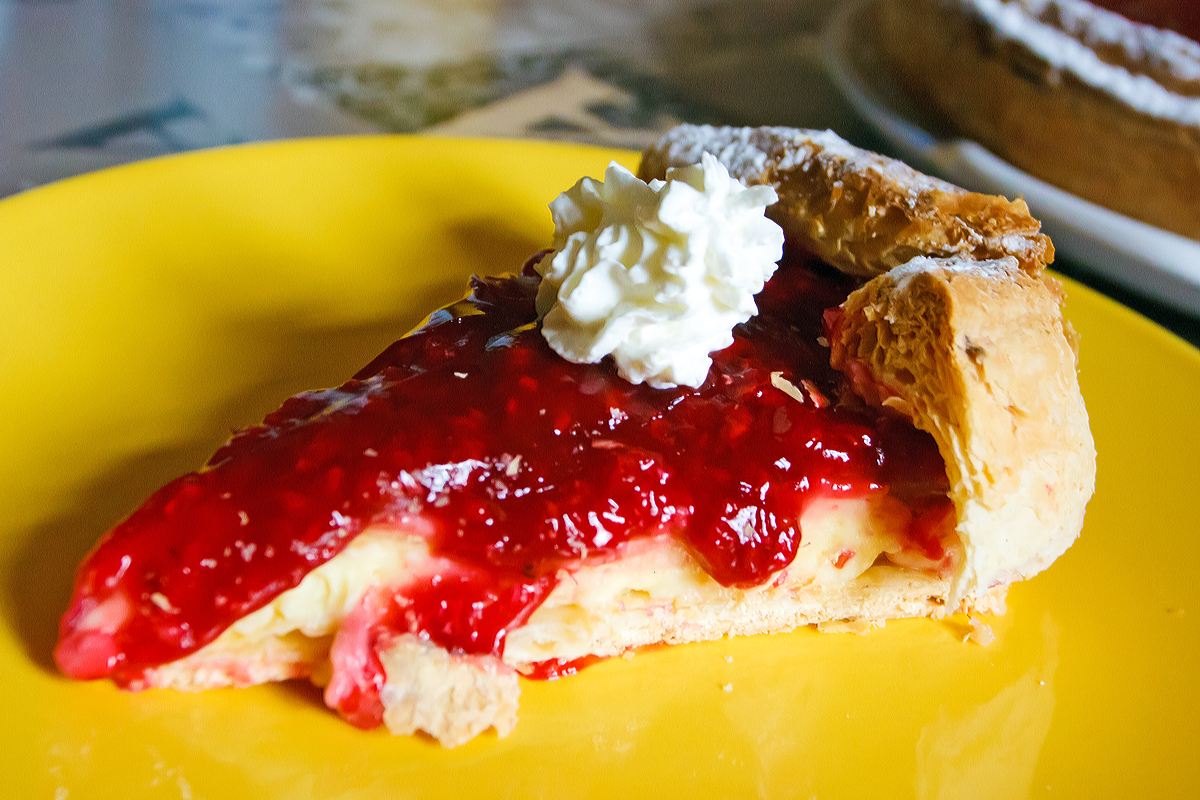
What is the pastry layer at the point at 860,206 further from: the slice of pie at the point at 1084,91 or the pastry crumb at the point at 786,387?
the slice of pie at the point at 1084,91

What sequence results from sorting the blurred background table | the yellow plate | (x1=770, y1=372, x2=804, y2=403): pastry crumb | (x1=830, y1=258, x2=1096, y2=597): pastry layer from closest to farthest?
the yellow plate → (x1=830, y1=258, x2=1096, y2=597): pastry layer → (x1=770, y1=372, x2=804, y2=403): pastry crumb → the blurred background table

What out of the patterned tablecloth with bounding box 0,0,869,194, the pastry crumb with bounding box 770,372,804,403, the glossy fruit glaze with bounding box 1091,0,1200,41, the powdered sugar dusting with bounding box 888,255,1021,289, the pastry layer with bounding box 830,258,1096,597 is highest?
the glossy fruit glaze with bounding box 1091,0,1200,41

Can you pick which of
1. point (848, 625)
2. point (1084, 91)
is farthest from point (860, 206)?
point (1084, 91)

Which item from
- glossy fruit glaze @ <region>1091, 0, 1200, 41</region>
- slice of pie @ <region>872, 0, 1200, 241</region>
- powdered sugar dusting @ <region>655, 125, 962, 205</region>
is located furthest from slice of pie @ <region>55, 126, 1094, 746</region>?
glossy fruit glaze @ <region>1091, 0, 1200, 41</region>

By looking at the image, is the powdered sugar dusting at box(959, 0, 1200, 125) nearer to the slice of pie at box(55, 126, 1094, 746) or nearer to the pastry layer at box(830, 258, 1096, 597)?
the slice of pie at box(55, 126, 1094, 746)

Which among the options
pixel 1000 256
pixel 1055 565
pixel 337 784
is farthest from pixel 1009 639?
pixel 337 784

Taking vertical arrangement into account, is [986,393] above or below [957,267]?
below

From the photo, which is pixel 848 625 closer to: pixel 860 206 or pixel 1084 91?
pixel 860 206
